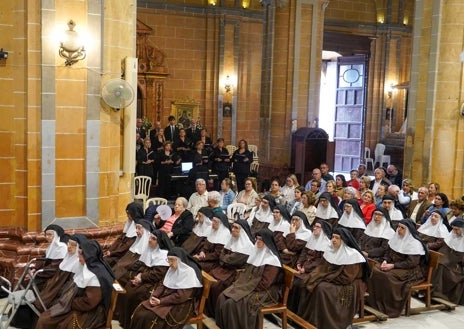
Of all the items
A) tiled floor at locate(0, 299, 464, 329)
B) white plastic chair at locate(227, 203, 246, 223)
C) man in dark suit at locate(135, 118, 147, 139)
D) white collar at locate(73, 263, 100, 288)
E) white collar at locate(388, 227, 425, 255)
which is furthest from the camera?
Result: man in dark suit at locate(135, 118, 147, 139)

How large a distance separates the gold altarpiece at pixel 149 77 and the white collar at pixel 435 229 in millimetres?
10643

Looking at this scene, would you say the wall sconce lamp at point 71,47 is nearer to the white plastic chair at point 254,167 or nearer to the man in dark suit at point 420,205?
the man in dark suit at point 420,205

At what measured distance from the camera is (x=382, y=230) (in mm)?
8555

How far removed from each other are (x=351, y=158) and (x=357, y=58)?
3699mm

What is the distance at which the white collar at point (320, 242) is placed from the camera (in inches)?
298

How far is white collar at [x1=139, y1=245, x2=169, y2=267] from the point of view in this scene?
22.9 ft

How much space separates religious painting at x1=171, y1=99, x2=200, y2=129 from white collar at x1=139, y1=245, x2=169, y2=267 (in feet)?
37.3

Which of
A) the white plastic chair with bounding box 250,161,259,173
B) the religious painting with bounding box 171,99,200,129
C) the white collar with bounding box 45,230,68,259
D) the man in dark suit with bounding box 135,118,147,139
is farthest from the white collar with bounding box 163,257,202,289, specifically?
the religious painting with bounding box 171,99,200,129

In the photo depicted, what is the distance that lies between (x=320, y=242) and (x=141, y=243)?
2.34 meters

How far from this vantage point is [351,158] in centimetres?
2183

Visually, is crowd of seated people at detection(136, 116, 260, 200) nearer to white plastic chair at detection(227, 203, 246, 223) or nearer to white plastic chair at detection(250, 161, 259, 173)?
white plastic chair at detection(250, 161, 259, 173)

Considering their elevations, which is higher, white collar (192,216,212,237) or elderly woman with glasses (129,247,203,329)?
white collar (192,216,212,237)

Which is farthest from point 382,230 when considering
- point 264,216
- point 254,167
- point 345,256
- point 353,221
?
point 254,167

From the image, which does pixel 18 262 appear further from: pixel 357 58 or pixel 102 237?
pixel 357 58
